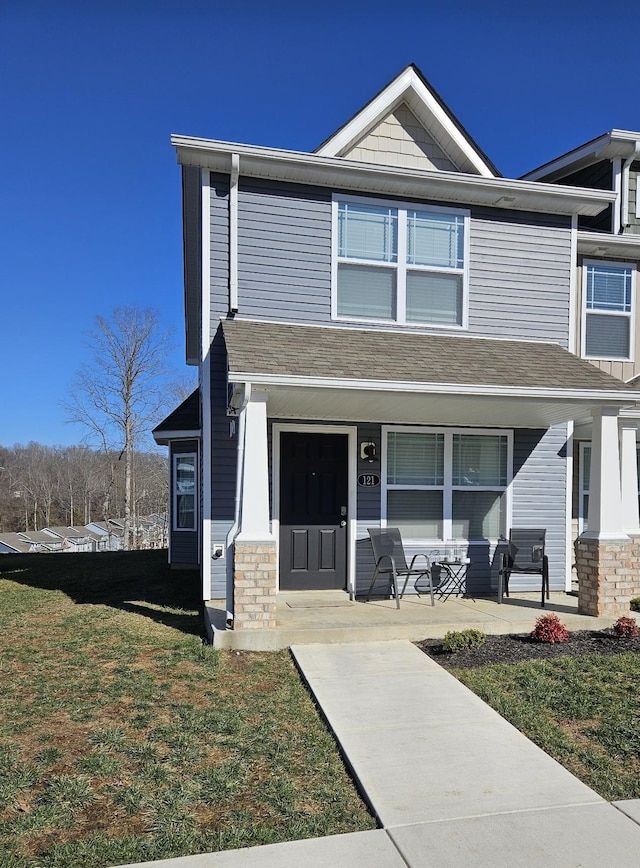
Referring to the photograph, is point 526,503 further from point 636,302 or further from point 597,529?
point 636,302

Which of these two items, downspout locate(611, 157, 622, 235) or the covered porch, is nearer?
the covered porch

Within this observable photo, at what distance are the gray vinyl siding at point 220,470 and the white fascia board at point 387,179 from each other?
213cm

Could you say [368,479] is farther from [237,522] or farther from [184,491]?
[184,491]

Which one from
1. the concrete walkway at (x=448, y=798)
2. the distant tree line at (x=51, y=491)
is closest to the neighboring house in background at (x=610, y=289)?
the concrete walkway at (x=448, y=798)

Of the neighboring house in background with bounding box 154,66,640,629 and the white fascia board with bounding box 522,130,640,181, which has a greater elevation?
the white fascia board with bounding box 522,130,640,181

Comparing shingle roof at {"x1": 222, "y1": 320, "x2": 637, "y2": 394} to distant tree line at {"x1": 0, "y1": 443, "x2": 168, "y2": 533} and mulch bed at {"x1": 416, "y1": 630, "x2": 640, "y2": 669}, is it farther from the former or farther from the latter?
distant tree line at {"x1": 0, "y1": 443, "x2": 168, "y2": 533}

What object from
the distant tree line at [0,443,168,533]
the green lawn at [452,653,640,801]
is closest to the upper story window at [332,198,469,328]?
the green lawn at [452,653,640,801]

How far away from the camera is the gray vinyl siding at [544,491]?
8539 millimetres

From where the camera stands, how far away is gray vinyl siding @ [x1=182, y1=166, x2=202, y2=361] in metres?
8.82

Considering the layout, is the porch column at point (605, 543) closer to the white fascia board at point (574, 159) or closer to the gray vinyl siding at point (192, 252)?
the white fascia board at point (574, 159)

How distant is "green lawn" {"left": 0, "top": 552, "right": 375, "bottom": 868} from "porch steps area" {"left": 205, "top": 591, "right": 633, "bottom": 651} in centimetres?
24

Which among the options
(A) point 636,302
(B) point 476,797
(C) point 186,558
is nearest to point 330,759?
(B) point 476,797

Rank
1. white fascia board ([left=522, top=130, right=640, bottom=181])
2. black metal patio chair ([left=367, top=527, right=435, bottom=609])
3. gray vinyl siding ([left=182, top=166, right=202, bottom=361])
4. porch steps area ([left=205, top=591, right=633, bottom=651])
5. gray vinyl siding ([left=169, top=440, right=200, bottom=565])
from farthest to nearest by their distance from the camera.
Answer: gray vinyl siding ([left=169, top=440, right=200, bottom=565]) → white fascia board ([left=522, top=130, right=640, bottom=181]) → gray vinyl siding ([left=182, top=166, right=202, bottom=361]) → black metal patio chair ([left=367, top=527, right=435, bottom=609]) → porch steps area ([left=205, top=591, right=633, bottom=651])

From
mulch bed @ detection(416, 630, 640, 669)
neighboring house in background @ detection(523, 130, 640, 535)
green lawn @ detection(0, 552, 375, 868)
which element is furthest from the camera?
neighboring house in background @ detection(523, 130, 640, 535)
